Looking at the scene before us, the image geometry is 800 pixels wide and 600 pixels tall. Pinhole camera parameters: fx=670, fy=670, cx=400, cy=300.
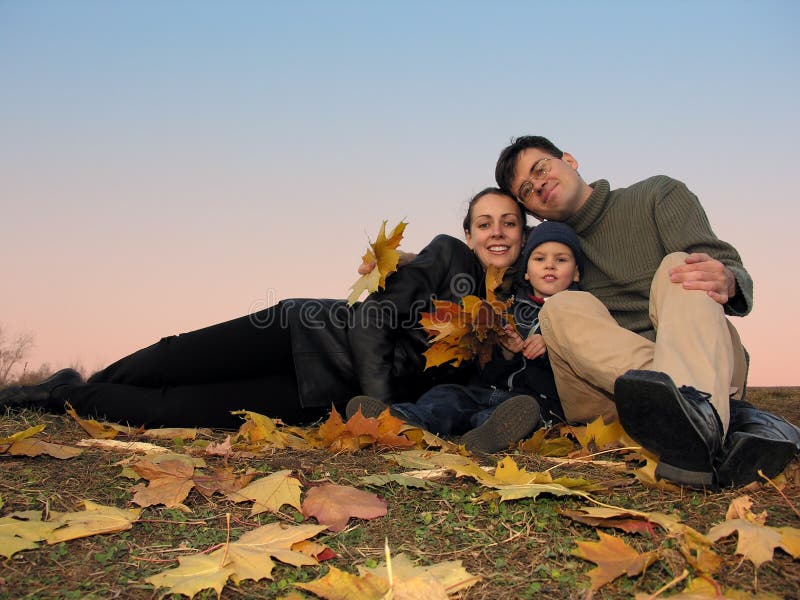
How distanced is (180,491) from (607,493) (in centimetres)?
148

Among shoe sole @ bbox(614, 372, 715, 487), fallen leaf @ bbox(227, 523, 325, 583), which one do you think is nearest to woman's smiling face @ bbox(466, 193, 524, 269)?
shoe sole @ bbox(614, 372, 715, 487)

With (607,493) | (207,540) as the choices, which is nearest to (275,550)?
(207,540)

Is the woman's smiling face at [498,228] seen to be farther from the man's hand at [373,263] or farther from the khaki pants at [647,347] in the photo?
the khaki pants at [647,347]

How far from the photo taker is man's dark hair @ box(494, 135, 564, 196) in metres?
4.13

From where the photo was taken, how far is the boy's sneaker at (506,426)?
116 inches

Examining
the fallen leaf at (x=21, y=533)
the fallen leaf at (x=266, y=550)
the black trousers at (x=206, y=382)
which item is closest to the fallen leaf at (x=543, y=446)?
the fallen leaf at (x=266, y=550)

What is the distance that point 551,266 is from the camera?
381 centimetres

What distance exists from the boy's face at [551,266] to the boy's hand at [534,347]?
1.23ft

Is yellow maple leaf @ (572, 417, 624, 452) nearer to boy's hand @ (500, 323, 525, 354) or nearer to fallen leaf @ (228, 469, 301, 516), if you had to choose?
boy's hand @ (500, 323, 525, 354)

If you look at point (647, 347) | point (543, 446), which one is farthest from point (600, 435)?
point (647, 347)

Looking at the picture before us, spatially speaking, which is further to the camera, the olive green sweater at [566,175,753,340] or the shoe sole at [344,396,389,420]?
the olive green sweater at [566,175,753,340]

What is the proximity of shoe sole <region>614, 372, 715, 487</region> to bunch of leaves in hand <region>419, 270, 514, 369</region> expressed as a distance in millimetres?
1361

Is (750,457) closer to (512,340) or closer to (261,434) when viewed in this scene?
(512,340)

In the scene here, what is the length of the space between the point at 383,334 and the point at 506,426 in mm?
1061
